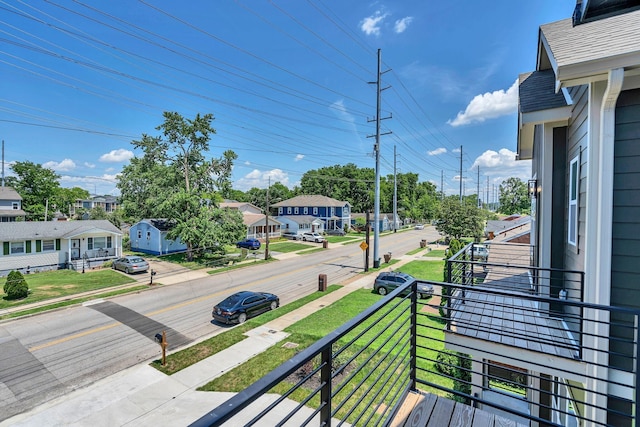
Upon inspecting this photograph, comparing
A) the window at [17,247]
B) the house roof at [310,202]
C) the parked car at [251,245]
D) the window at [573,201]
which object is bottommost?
the parked car at [251,245]

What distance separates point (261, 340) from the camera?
34.0ft

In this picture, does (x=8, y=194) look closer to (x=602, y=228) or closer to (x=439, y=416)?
(x=439, y=416)

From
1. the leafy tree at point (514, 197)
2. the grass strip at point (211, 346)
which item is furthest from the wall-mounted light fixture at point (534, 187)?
the leafy tree at point (514, 197)

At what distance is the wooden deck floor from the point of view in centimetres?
250

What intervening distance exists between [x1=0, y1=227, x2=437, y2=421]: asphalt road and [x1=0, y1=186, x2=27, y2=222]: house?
3028 centimetres

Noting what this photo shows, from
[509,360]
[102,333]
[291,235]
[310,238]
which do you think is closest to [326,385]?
[509,360]

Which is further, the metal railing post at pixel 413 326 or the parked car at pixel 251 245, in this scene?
the parked car at pixel 251 245

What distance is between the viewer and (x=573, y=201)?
4355mm

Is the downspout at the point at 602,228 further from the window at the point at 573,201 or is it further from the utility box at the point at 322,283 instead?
the utility box at the point at 322,283

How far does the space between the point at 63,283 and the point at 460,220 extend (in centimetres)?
3069

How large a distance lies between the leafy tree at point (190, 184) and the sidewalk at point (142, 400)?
592 inches

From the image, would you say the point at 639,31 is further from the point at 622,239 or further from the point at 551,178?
the point at 551,178

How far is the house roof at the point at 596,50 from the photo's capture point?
2.86 meters

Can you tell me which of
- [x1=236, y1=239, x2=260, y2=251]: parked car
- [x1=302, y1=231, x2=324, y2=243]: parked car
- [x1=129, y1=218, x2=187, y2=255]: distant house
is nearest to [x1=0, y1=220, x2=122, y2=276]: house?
[x1=129, y1=218, x2=187, y2=255]: distant house
